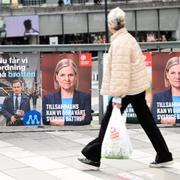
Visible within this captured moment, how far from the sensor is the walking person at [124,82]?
233 inches

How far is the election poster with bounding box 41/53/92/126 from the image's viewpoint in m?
8.89

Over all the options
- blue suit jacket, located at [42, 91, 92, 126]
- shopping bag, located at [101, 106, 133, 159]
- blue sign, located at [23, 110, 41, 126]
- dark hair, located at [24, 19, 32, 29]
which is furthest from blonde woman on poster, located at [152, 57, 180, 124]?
dark hair, located at [24, 19, 32, 29]

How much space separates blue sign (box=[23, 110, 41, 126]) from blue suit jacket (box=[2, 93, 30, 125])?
0.08m

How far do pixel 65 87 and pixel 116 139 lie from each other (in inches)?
118

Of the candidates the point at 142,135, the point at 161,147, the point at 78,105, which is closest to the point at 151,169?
the point at 161,147

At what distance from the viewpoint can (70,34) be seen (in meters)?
38.8

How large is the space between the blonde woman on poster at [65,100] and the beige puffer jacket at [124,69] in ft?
9.29

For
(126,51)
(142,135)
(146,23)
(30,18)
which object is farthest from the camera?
(146,23)

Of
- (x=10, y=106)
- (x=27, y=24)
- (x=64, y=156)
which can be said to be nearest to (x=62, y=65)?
(x=10, y=106)

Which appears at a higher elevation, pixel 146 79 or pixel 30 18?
pixel 30 18

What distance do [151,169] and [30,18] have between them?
31925mm

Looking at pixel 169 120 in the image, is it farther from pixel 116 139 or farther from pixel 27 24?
pixel 27 24

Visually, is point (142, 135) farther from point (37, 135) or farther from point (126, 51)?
point (126, 51)

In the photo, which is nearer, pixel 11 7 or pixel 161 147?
pixel 161 147
